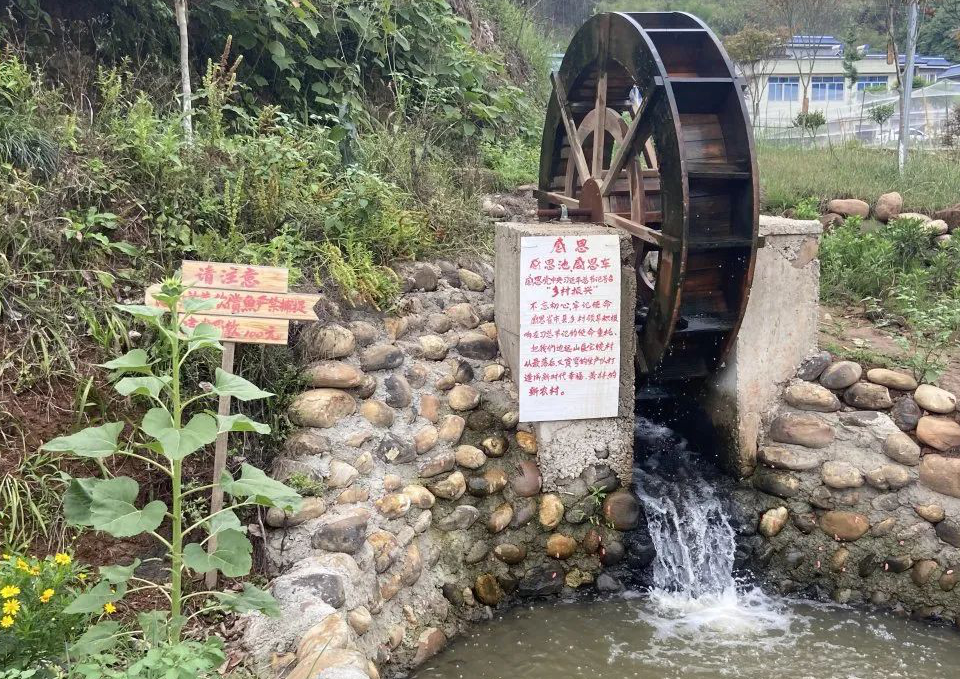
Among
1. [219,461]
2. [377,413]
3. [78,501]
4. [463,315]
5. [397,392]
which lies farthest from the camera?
[463,315]

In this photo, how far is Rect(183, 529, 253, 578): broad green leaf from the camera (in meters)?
2.43

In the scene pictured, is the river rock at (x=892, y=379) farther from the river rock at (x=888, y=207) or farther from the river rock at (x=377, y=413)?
the river rock at (x=888, y=207)

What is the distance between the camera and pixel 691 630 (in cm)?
421

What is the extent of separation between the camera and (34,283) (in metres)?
3.85

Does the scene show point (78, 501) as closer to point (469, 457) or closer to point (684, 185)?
point (469, 457)

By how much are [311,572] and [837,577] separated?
2969 millimetres

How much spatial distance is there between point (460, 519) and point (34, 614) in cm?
230

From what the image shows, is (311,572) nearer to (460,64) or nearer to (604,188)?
(604,188)

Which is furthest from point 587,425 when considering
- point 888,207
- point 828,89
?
point 828,89

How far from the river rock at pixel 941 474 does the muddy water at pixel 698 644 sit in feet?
2.43

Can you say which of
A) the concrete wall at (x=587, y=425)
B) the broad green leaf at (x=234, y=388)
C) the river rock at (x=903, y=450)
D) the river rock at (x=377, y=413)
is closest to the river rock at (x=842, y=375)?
the river rock at (x=903, y=450)

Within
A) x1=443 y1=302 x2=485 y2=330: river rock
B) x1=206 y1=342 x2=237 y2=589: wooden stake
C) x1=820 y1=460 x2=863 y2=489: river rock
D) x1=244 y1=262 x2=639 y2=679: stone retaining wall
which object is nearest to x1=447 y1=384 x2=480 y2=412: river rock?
x1=244 y1=262 x2=639 y2=679: stone retaining wall

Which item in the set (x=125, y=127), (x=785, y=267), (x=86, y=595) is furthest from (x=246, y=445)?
(x=785, y=267)

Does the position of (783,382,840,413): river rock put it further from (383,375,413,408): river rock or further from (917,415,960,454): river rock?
(383,375,413,408): river rock
